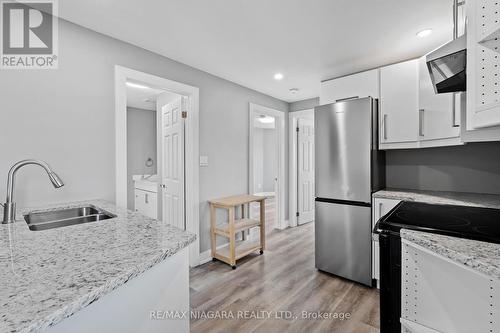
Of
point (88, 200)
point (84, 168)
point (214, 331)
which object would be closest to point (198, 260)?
point (214, 331)

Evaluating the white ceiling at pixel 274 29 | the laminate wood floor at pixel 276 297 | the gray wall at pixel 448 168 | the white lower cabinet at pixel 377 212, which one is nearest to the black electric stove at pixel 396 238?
the laminate wood floor at pixel 276 297

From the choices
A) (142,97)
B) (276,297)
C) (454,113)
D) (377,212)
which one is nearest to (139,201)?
(142,97)

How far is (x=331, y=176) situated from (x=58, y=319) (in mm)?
2385

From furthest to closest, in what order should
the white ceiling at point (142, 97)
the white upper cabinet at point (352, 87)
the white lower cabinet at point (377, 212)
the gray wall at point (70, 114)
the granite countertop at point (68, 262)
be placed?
the white ceiling at point (142, 97), the white upper cabinet at point (352, 87), the white lower cabinet at point (377, 212), the gray wall at point (70, 114), the granite countertop at point (68, 262)

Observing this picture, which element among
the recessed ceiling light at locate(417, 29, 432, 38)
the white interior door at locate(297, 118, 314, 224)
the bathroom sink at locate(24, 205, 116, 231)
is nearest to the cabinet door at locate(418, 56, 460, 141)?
the recessed ceiling light at locate(417, 29, 432, 38)

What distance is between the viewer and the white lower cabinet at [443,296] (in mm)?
729

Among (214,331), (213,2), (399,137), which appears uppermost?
(213,2)

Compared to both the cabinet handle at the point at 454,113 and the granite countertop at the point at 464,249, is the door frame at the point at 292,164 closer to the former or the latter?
the cabinet handle at the point at 454,113

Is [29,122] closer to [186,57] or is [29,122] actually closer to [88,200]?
[88,200]

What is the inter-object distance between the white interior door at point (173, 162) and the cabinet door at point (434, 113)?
2504 mm

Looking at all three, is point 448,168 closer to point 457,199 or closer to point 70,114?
point 457,199

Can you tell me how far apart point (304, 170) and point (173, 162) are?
254 centimetres

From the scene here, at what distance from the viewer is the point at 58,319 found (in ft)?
1.66

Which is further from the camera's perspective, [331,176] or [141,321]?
[331,176]
